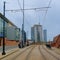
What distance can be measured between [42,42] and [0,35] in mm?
126056

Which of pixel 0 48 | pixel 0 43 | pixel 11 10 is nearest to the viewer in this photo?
pixel 11 10

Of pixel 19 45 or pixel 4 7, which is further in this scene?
pixel 19 45

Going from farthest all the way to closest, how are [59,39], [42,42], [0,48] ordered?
1. [42,42]
2. [59,39]
3. [0,48]

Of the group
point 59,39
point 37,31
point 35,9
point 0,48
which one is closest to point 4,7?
point 35,9

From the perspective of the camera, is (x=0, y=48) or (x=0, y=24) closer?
(x=0, y=48)

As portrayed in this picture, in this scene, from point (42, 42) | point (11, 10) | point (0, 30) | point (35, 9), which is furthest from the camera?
point (42, 42)

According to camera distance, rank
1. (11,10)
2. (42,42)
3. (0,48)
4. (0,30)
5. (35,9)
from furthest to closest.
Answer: (42,42) < (0,30) < (0,48) < (11,10) < (35,9)

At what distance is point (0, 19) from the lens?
4831cm

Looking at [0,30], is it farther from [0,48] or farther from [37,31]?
[37,31]

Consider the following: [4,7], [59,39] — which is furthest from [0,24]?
[59,39]

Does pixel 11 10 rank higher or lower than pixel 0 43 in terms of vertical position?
higher

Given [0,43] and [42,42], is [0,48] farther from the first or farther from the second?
[42,42]

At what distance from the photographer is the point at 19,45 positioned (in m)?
80.9

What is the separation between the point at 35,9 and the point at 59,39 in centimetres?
4301
